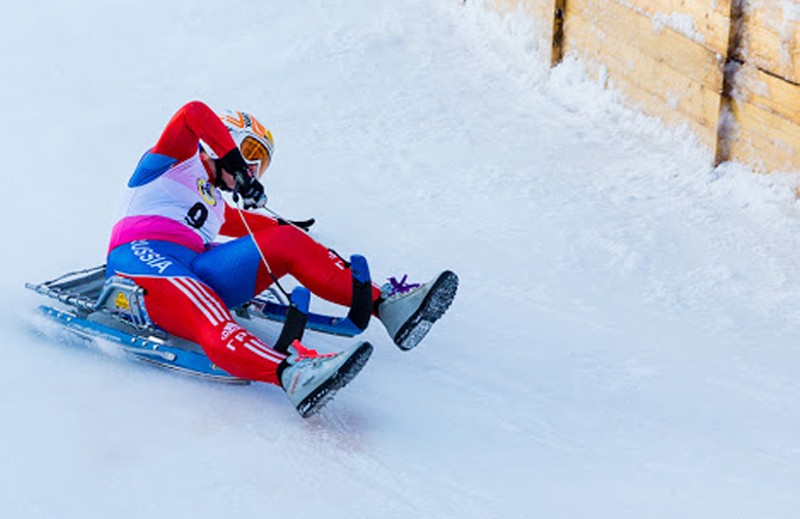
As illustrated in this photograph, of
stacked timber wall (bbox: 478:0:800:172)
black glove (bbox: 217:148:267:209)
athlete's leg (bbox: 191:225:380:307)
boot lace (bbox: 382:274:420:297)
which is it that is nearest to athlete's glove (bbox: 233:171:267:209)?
black glove (bbox: 217:148:267:209)

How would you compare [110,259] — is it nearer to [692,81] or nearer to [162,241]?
[162,241]

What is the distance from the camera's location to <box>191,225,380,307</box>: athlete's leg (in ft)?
16.0

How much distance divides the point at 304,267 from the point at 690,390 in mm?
1421

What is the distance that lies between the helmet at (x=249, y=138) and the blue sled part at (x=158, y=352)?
851mm

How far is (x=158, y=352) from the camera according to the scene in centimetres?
486

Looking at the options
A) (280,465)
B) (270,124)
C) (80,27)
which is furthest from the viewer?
(80,27)

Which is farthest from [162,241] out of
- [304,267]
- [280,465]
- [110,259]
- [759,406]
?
[759,406]

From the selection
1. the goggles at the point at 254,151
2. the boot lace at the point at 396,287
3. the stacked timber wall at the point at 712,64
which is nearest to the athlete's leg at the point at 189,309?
the goggles at the point at 254,151

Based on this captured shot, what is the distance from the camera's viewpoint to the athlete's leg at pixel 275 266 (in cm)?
489

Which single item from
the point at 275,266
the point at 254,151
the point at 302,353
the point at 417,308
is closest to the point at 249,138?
the point at 254,151

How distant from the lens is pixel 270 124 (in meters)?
7.48

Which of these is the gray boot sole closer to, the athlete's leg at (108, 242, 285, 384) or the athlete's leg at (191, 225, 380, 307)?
the athlete's leg at (191, 225, 380, 307)

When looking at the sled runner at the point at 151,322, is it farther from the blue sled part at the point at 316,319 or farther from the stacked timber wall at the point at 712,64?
the stacked timber wall at the point at 712,64

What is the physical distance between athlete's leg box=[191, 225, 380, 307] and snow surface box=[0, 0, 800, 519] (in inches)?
14.6
